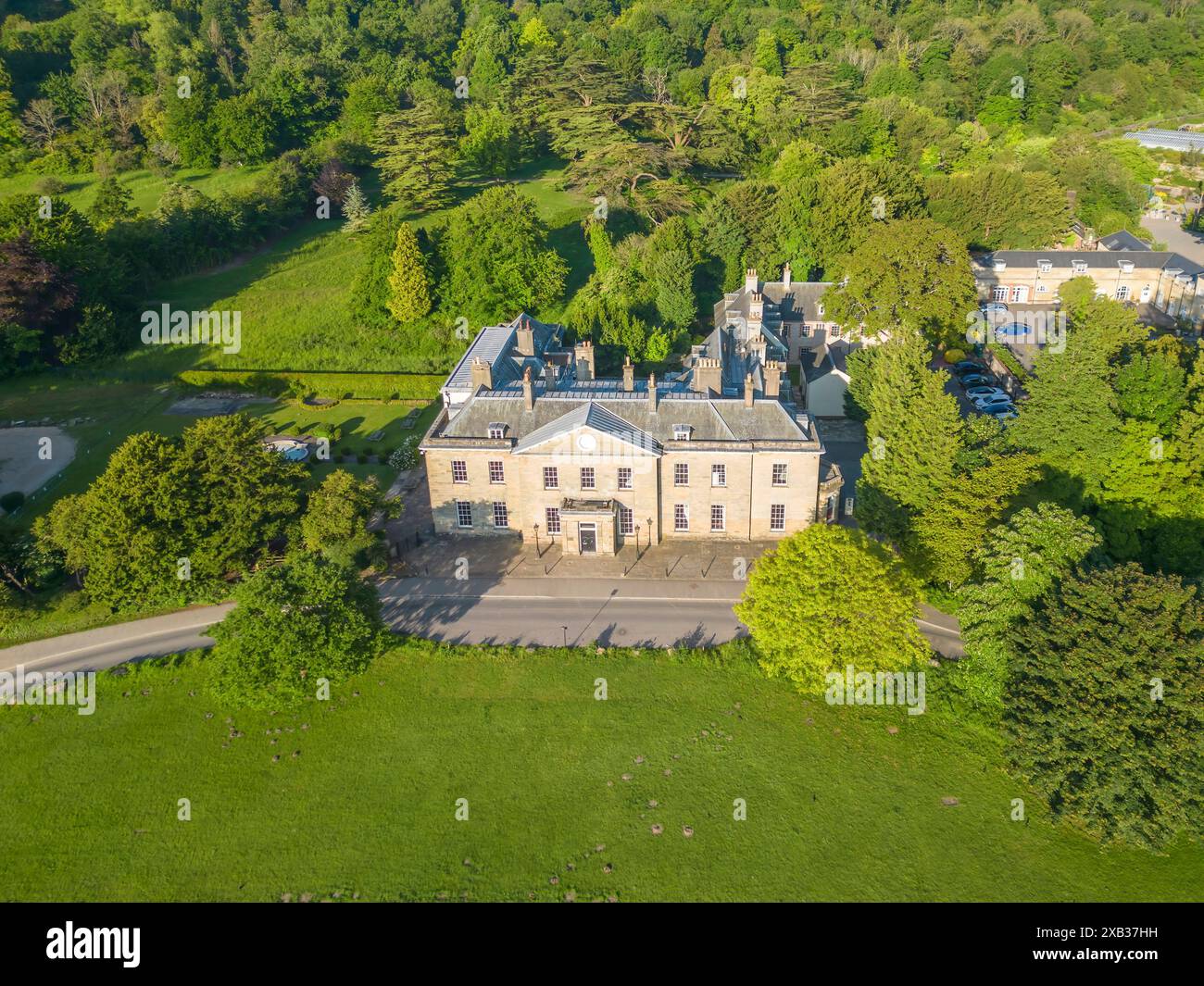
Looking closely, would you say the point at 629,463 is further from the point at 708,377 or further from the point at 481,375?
the point at 481,375

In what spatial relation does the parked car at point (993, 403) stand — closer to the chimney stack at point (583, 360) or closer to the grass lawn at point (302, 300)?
the chimney stack at point (583, 360)

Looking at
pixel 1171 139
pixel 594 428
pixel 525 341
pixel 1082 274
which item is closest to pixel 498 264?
pixel 525 341

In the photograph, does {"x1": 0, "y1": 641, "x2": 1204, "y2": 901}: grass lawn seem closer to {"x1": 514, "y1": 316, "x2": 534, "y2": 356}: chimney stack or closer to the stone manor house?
the stone manor house

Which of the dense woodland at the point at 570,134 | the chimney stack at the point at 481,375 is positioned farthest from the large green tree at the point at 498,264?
the chimney stack at the point at 481,375

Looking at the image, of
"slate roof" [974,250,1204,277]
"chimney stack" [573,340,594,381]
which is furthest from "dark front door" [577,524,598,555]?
"slate roof" [974,250,1204,277]

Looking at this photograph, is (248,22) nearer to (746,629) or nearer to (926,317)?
(926,317)

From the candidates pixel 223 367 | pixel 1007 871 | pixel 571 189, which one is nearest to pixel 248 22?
pixel 571 189
